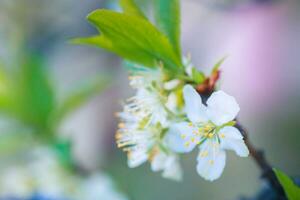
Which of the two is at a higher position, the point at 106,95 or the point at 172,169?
the point at 106,95

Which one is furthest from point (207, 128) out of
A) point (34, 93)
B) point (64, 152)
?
point (34, 93)

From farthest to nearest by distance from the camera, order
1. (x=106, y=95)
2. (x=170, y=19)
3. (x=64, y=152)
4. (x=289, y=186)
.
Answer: (x=106, y=95), (x=64, y=152), (x=170, y=19), (x=289, y=186)

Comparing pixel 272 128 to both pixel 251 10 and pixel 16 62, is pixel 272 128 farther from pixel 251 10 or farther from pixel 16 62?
pixel 16 62

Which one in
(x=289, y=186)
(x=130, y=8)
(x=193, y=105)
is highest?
(x=130, y=8)

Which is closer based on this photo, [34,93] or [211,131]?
[211,131]

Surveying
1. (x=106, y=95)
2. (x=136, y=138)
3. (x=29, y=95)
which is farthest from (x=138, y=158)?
(x=106, y=95)

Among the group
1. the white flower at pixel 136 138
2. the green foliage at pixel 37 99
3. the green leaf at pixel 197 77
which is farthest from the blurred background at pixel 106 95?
the green leaf at pixel 197 77

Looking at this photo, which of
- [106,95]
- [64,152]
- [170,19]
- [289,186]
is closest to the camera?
[289,186]

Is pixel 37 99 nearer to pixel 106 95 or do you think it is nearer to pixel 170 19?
pixel 170 19
